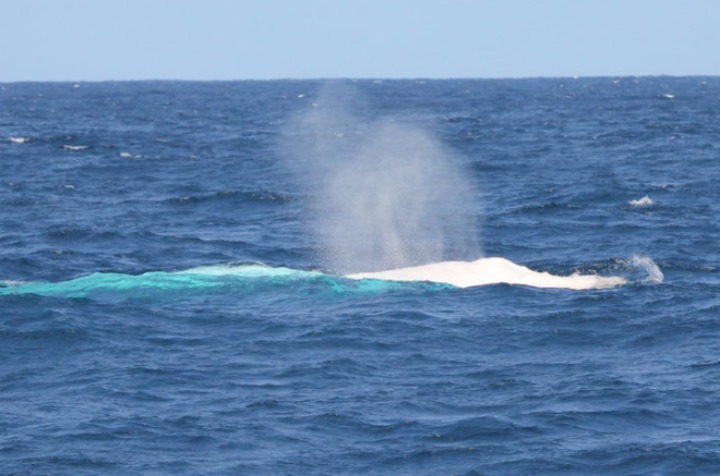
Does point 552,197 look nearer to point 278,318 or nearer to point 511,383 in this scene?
point 278,318

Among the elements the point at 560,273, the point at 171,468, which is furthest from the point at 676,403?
the point at 560,273

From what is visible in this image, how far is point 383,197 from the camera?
61.8 metres

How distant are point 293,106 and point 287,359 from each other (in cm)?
13350

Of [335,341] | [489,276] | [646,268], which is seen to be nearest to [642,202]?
[646,268]

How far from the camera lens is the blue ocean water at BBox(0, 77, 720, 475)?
2261 centimetres

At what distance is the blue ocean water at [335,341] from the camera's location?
2261 centimetres

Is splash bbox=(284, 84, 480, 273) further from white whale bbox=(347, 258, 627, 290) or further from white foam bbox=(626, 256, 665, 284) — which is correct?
white foam bbox=(626, 256, 665, 284)

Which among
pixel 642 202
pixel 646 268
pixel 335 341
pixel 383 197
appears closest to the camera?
pixel 335 341

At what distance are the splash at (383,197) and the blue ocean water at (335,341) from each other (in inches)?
35.5

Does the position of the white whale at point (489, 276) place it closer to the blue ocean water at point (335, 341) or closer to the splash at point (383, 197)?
the blue ocean water at point (335, 341)

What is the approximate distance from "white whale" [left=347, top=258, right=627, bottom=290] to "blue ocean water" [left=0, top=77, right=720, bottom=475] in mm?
695

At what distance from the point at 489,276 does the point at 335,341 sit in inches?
328

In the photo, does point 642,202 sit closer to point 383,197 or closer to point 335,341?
point 383,197

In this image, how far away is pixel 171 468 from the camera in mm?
21547
